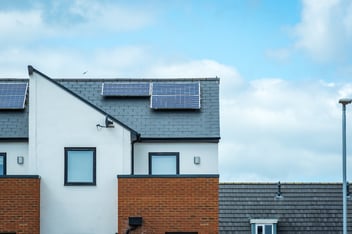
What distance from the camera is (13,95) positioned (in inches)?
1147

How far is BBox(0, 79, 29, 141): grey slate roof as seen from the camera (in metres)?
27.6

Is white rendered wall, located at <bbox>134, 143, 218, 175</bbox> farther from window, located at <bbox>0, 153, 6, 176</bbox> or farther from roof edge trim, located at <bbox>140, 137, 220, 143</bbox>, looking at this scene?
window, located at <bbox>0, 153, 6, 176</bbox>

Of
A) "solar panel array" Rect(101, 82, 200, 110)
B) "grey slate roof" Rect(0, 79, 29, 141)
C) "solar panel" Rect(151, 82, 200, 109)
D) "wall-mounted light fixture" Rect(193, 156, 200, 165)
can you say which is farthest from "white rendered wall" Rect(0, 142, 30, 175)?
"wall-mounted light fixture" Rect(193, 156, 200, 165)

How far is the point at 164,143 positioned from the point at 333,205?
11081mm

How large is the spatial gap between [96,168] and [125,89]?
15.9 feet

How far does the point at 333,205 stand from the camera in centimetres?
3666

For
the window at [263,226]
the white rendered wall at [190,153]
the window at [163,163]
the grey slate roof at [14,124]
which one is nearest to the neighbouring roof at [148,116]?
the grey slate roof at [14,124]

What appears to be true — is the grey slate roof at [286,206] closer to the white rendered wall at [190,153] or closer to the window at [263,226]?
the window at [263,226]

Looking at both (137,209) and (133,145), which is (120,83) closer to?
(133,145)

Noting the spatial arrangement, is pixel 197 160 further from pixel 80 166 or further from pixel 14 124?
pixel 14 124

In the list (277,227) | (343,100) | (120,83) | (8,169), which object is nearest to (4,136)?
(8,169)

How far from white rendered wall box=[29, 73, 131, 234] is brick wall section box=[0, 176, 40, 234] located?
661mm

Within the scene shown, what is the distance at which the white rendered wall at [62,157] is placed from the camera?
2572 cm

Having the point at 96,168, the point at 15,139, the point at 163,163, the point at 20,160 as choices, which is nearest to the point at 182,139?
the point at 163,163
